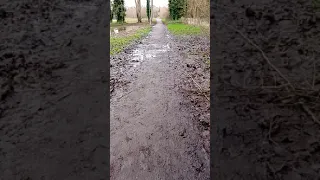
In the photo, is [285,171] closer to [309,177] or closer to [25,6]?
[309,177]

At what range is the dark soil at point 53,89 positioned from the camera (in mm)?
1618

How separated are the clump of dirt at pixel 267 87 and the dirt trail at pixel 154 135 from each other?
0.73 meters

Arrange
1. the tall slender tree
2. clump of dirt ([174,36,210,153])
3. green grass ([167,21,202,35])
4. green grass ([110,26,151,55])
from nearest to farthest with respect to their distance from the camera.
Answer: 1. clump of dirt ([174,36,210,153])
2. green grass ([110,26,151,55])
3. green grass ([167,21,202,35])
4. the tall slender tree

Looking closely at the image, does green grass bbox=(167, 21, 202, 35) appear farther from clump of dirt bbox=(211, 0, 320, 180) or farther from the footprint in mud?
clump of dirt bbox=(211, 0, 320, 180)

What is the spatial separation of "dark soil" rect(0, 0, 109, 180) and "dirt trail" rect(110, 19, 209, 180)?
612 millimetres

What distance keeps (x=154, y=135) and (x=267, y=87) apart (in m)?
1.64

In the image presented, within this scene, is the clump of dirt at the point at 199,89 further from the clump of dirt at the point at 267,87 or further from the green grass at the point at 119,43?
the green grass at the point at 119,43

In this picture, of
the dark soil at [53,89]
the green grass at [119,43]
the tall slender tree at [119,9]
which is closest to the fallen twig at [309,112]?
the dark soil at [53,89]

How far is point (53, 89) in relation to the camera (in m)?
1.70

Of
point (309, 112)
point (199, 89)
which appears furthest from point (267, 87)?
point (199, 89)

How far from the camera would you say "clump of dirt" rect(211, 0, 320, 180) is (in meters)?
1.53

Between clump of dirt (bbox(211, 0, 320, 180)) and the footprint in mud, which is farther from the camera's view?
the footprint in mud

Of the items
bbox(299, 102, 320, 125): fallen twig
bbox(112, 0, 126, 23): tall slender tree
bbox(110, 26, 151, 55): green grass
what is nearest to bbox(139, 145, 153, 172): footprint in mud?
bbox(299, 102, 320, 125): fallen twig

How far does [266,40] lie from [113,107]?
2.74 metres
